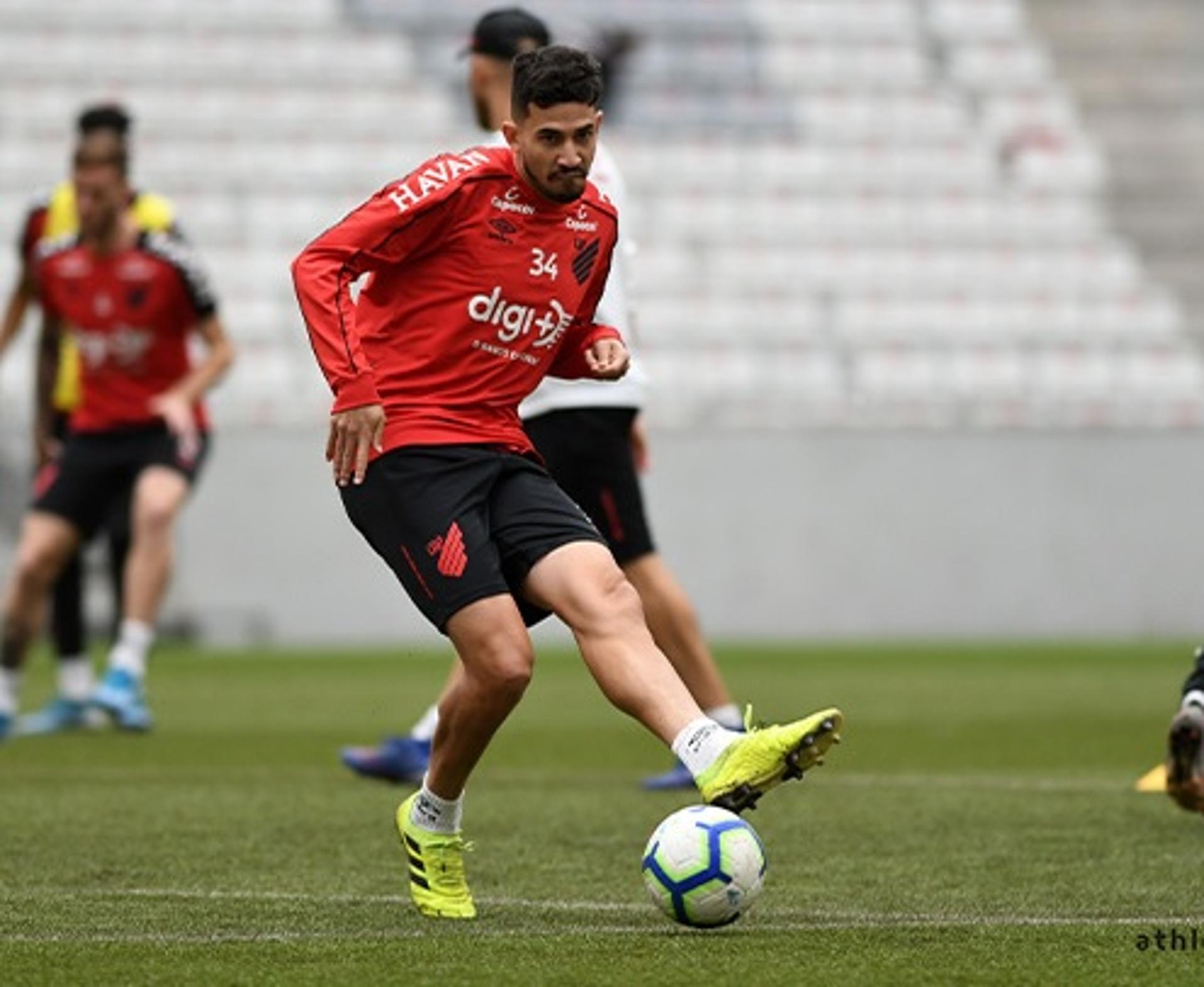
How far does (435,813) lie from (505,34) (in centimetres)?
298

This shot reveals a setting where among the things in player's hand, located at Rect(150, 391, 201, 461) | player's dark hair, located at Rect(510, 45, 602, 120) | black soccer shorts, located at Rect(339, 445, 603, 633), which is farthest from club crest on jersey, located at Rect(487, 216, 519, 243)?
player's hand, located at Rect(150, 391, 201, 461)

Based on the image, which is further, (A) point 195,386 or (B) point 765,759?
(A) point 195,386

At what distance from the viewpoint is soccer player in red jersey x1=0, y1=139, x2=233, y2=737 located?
10492 millimetres

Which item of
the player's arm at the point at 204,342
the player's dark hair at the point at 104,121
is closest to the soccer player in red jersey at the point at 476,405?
the player's dark hair at the point at 104,121

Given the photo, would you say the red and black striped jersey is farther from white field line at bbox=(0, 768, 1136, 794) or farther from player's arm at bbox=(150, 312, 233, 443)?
white field line at bbox=(0, 768, 1136, 794)

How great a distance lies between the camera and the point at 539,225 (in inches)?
224

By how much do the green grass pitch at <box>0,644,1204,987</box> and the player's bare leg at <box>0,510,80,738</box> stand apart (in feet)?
1.25

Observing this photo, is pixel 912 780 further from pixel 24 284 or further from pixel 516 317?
pixel 24 284

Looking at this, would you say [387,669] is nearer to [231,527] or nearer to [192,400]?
[231,527]

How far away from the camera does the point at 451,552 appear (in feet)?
17.8

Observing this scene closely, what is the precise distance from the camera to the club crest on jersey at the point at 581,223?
5719 mm

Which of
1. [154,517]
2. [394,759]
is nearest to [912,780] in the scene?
[394,759]

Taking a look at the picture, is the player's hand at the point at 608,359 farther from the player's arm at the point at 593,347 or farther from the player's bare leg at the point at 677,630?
the player's bare leg at the point at 677,630

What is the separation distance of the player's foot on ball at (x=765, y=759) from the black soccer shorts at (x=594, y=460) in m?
3.04
